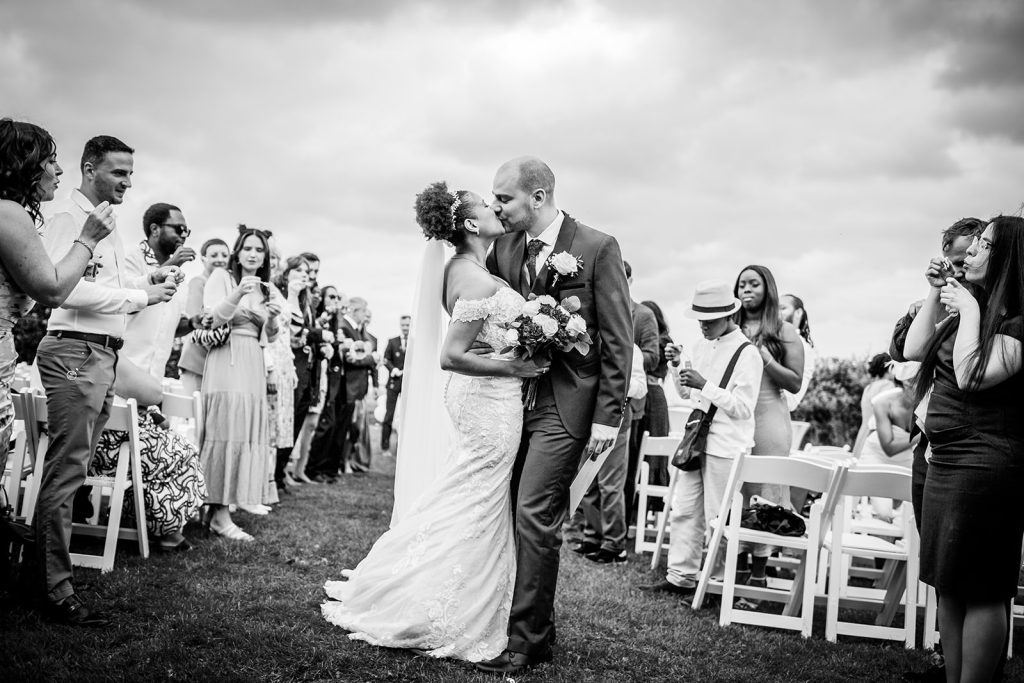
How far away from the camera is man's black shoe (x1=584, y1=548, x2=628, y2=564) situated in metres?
6.81

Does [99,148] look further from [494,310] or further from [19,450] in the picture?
[494,310]

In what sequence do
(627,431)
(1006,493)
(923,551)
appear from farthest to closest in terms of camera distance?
1. (627,431)
2. (923,551)
3. (1006,493)

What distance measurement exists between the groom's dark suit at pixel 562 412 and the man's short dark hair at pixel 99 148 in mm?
2691

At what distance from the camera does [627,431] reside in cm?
720

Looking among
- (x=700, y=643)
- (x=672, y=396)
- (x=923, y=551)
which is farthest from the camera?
(x=672, y=396)

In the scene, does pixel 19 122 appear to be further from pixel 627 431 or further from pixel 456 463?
pixel 627 431

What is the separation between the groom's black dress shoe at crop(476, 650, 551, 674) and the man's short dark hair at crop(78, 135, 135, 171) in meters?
3.61

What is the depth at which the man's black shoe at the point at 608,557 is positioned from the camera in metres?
6.81

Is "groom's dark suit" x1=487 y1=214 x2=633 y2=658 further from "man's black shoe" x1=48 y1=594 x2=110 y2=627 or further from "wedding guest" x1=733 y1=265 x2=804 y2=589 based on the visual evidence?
"wedding guest" x1=733 y1=265 x2=804 y2=589

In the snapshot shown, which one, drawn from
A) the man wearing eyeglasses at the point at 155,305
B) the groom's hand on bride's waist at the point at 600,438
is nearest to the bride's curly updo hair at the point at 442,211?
the groom's hand on bride's waist at the point at 600,438

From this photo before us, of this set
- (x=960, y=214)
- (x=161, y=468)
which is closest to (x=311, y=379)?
(x=161, y=468)

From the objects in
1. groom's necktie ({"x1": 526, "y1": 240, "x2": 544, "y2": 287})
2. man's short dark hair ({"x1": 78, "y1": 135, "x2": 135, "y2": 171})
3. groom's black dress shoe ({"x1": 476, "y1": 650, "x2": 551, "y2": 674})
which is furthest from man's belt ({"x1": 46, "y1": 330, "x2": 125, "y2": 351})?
groom's black dress shoe ({"x1": 476, "y1": 650, "x2": 551, "y2": 674})

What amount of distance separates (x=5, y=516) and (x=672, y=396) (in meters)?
7.23

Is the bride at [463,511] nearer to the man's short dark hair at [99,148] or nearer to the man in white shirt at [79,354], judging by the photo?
the man in white shirt at [79,354]
